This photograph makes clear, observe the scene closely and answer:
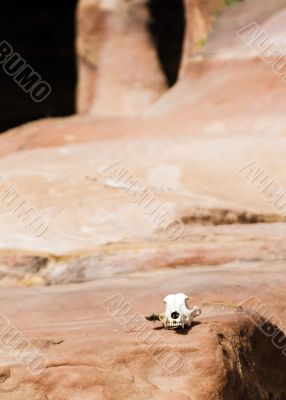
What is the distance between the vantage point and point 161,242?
686cm

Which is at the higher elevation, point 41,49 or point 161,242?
point 41,49

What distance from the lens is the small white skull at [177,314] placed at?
172 inches

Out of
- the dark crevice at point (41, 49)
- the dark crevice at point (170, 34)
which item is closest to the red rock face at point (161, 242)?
the dark crevice at point (170, 34)

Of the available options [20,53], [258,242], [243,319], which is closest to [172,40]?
[20,53]

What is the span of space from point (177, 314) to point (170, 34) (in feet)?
38.3

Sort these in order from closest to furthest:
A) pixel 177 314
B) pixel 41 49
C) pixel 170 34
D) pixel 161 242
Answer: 1. pixel 177 314
2. pixel 161 242
3. pixel 170 34
4. pixel 41 49

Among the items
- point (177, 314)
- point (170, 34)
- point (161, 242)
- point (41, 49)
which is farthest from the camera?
point (41, 49)

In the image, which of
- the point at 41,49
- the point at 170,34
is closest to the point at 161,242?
the point at 170,34

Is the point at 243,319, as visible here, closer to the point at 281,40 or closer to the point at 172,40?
the point at 281,40

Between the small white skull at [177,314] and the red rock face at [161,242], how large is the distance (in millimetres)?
70

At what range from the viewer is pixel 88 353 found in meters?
4.00

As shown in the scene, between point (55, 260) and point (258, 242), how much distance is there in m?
1.48

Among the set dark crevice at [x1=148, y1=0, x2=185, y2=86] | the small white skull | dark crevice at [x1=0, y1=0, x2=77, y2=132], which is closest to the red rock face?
the small white skull

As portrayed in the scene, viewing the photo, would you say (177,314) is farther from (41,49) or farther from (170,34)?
(41,49)
